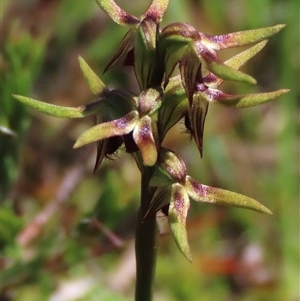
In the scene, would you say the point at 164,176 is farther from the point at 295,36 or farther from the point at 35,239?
the point at 295,36

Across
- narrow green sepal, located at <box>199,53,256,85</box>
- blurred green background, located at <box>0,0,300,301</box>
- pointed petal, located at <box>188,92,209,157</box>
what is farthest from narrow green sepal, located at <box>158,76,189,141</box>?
blurred green background, located at <box>0,0,300,301</box>

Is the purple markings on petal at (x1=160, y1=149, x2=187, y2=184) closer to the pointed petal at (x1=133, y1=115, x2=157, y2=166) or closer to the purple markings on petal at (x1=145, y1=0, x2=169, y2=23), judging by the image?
the pointed petal at (x1=133, y1=115, x2=157, y2=166)

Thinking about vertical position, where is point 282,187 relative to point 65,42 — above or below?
below

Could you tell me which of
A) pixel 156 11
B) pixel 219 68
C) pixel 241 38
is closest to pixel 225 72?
pixel 219 68

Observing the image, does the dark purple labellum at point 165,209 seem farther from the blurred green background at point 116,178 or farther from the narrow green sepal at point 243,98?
the blurred green background at point 116,178

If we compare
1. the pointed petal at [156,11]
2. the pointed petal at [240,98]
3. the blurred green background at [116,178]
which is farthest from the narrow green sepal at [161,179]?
the blurred green background at [116,178]

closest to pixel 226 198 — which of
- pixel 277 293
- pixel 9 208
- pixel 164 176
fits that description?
pixel 164 176
